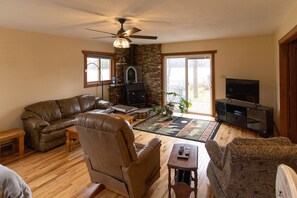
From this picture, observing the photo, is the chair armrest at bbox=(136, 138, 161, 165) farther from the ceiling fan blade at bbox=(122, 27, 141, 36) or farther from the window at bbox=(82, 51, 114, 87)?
the window at bbox=(82, 51, 114, 87)

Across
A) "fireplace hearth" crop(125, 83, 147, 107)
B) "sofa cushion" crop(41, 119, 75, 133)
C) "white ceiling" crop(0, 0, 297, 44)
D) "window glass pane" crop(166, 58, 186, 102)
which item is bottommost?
→ "sofa cushion" crop(41, 119, 75, 133)

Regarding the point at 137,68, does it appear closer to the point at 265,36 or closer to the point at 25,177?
the point at 265,36

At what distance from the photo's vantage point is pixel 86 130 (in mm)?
2092

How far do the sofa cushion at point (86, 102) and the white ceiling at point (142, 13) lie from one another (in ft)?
6.52

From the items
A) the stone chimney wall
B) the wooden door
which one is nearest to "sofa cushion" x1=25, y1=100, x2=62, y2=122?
the stone chimney wall

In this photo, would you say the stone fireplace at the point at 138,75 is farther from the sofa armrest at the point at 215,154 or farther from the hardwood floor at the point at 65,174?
the sofa armrest at the point at 215,154

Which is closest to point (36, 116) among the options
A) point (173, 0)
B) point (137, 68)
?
point (173, 0)

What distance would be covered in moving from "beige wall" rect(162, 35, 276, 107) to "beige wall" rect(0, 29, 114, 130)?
3920 mm

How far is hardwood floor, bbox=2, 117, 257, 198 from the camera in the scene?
8.08 ft

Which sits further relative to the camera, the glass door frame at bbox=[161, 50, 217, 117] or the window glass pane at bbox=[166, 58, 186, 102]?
the window glass pane at bbox=[166, 58, 186, 102]

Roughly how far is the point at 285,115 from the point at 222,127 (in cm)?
153

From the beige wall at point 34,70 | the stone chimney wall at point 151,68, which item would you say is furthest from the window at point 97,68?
the stone chimney wall at point 151,68

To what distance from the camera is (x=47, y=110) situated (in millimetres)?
4363

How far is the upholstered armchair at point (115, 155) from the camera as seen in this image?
1924 millimetres
